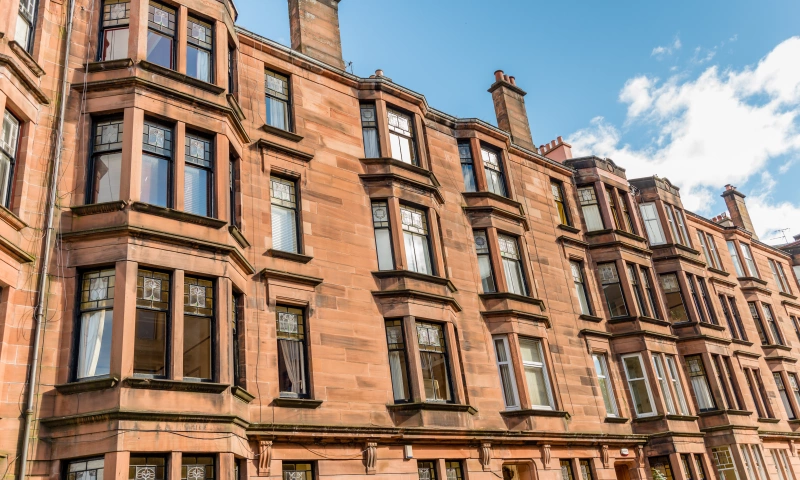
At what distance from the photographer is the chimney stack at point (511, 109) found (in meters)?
28.2

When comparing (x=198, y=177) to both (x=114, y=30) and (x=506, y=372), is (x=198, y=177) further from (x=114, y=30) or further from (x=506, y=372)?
(x=506, y=372)

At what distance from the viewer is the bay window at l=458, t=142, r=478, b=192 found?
24016mm

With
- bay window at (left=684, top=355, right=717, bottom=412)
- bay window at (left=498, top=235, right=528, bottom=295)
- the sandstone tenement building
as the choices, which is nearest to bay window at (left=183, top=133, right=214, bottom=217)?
the sandstone tenement building

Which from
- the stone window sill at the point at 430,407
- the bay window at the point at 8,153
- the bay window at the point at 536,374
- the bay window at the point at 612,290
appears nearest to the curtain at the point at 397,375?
the stone window sill at the point at 430,407

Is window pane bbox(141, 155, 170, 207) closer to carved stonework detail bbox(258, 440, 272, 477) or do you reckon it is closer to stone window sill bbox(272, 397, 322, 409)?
stone window sill bbox(272, 397, 322, 409)

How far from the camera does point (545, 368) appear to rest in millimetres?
21922

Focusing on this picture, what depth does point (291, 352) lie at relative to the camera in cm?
1641

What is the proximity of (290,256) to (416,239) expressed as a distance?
4730mm

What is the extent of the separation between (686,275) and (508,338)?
13.6 m

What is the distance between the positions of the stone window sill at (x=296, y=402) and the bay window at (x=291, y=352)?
1.32ft

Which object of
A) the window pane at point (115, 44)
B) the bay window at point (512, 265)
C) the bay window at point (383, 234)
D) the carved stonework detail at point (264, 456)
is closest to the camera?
the carved stonework detail at point (264, 456)

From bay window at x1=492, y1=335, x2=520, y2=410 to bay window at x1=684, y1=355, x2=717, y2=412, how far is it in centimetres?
1118

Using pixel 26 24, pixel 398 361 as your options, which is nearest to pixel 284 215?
pixel 398 361

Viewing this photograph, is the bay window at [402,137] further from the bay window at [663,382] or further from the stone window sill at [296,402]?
the bay window at [663,382]
